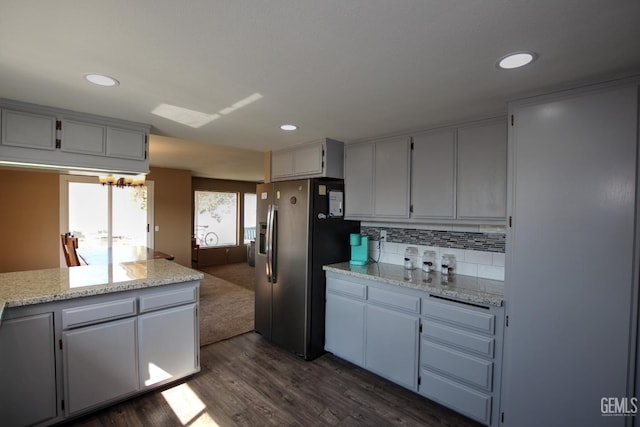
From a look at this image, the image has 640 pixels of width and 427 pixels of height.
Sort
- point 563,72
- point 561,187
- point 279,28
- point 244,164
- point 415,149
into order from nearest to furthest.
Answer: point 279,28 → point 563,72 → point 561,187 → point 415,149 → point 244,164

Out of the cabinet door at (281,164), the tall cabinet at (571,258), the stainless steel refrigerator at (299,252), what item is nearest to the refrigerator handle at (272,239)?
the stainless steel refrigerator at (299,252)

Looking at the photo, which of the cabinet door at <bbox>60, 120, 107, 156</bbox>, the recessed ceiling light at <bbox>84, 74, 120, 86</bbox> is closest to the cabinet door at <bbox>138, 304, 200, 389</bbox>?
the cabinet door at <bbox>60, 120, 107, 156</bbox>

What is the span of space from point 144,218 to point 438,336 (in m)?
6.39

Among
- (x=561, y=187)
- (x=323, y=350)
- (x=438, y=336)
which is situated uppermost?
(x=561, y=187)

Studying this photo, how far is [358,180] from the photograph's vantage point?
3.16m

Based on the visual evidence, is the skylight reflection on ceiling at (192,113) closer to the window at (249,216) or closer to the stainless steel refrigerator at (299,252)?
the stainless steel refrigerator at (299,252)

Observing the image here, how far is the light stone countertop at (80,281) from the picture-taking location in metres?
1.92

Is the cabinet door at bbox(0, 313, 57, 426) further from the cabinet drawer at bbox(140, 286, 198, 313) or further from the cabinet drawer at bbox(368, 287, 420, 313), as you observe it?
the cabinet drawer at bbox(368, 287, 420, 313)

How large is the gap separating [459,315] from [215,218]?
24.6ft

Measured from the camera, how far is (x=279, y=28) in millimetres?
1229

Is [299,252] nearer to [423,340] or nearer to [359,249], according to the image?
[359,249]

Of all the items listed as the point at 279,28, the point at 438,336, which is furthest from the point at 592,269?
the point at 279,28

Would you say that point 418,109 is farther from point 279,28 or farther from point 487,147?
point 279,28

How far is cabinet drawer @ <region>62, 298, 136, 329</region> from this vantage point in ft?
6.61
